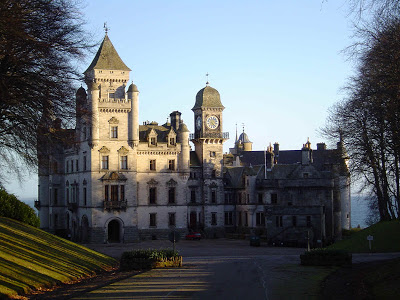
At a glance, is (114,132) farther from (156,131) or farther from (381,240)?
(381,240)

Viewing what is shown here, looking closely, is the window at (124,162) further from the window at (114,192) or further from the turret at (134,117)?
the window at (114,192)

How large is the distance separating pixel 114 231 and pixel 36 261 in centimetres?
4379

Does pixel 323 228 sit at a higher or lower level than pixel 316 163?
lower

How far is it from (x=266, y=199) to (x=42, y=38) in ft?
182

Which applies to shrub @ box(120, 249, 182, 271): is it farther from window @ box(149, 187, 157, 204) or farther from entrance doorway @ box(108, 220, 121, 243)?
window @ box(149, 187, 157, 204)

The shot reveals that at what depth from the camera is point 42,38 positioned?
1151 inches

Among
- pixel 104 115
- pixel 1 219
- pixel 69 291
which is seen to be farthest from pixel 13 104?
pixel 104 115

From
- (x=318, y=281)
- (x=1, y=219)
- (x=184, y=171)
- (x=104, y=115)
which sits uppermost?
(x=104, y=115)

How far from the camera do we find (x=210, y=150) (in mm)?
83750

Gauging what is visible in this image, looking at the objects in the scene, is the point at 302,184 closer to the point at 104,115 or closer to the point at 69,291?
the point at 104,115

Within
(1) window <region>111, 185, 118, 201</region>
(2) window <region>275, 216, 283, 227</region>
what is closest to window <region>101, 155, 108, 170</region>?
(1) window <region>111, 185, 118, 201</region>

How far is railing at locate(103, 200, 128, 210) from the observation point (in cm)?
7306

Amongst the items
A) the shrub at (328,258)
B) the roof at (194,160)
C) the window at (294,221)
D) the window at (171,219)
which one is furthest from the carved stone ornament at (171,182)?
the shrub at (328,258)

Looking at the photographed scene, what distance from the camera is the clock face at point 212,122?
84188mm
